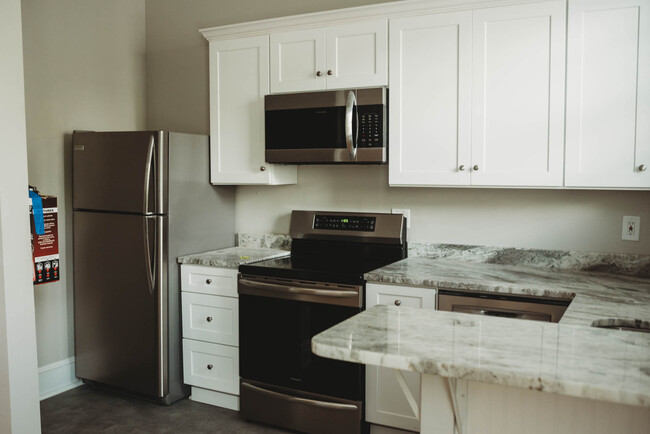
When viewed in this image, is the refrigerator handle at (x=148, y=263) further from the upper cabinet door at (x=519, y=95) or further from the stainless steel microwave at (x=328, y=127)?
the upper cabinet door at (x=519, y=95)

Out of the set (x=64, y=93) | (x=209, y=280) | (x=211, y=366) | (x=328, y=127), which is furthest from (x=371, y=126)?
(x=64, y=93)

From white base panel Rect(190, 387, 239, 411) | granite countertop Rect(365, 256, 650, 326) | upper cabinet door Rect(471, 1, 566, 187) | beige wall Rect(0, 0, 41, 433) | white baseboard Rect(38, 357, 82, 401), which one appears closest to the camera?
granite countertop Rect(365, 256, 650, 326)

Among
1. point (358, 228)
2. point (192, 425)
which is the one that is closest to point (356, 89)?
point (358, 228)

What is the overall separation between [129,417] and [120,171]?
1356 mm

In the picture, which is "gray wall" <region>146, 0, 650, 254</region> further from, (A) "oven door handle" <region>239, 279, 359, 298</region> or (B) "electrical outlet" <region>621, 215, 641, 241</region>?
(A) "oven door handle" <region>239, 279, 359, 298</region>

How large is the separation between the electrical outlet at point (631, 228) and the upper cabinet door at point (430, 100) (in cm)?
78

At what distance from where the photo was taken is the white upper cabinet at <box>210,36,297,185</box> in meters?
3.35

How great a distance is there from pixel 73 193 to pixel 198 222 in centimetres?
76

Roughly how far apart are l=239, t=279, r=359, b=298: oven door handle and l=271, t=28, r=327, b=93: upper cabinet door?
1.09 meters

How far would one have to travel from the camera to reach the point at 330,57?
3.13 m

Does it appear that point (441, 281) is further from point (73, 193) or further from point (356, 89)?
point (73, 193)

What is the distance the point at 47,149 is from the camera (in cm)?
342

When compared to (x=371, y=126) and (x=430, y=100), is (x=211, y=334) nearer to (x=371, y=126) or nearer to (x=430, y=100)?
(x=371, y=126)

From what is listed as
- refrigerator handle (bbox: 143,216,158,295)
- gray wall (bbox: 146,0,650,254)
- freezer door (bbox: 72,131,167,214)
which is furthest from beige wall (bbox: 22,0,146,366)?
refrigerator handle (bbox: 143,216,158,295)
